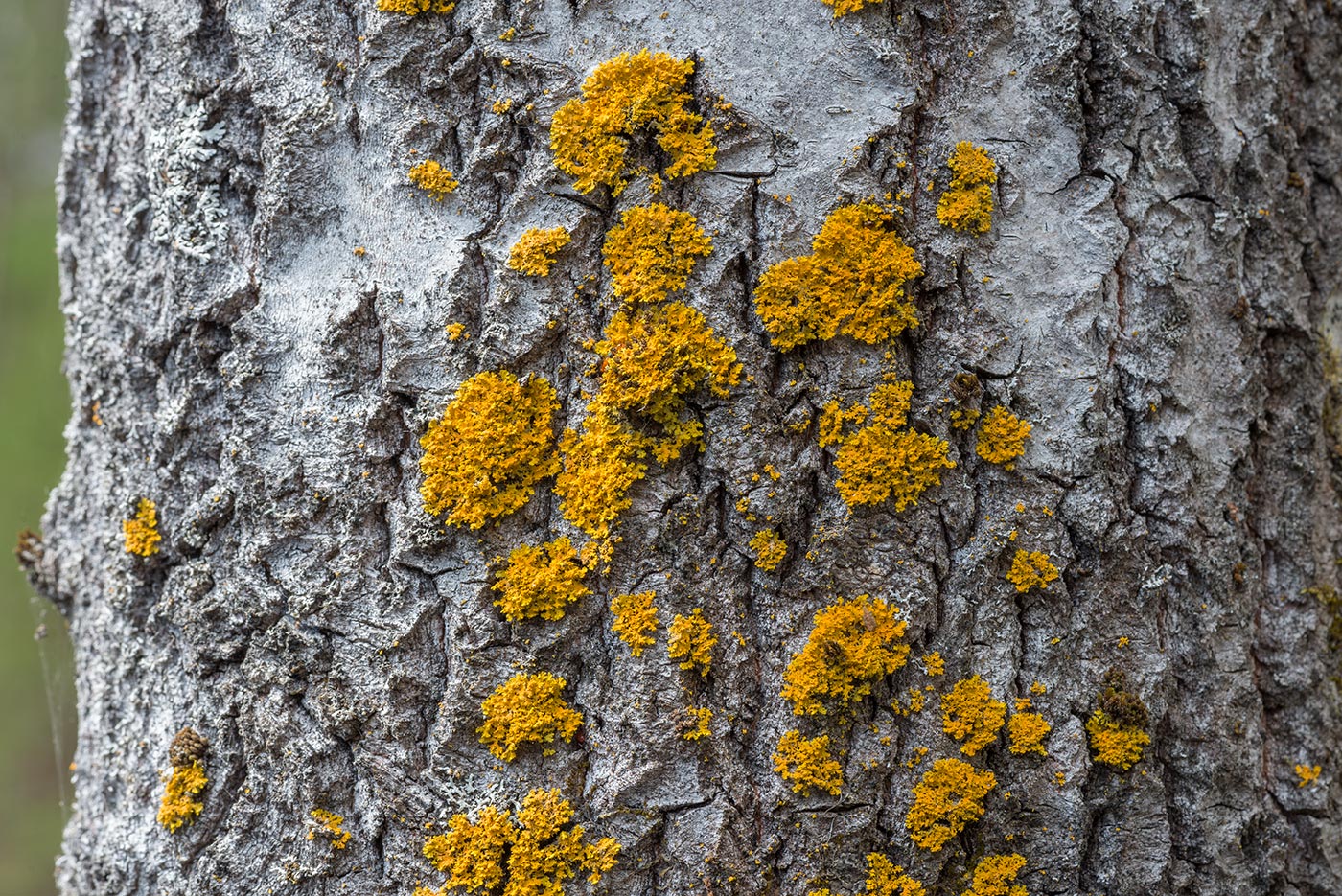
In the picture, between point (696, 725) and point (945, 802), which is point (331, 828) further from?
point (945, 802)

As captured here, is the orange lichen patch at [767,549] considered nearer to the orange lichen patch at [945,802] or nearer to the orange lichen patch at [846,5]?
the orange lichen patch at [945,802]

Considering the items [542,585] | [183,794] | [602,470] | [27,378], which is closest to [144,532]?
[183,794]

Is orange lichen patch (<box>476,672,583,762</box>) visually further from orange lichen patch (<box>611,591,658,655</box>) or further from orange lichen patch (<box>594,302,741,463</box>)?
orange lichen patch (<box>594,302,741,463</box>)

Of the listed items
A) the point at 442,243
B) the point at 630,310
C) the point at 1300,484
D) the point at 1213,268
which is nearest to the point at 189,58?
the point at 442,243

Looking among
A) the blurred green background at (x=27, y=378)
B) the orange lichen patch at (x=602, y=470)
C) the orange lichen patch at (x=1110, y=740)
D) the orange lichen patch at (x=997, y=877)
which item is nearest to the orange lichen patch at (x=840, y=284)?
the orange lichen patch at (x=602, y=470)

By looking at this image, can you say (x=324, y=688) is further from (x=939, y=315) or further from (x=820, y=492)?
(x=939, y=315)

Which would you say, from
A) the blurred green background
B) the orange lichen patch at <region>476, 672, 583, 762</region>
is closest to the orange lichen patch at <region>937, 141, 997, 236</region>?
the orange lichen patch at <region>476, 672, 583, 762</region>
